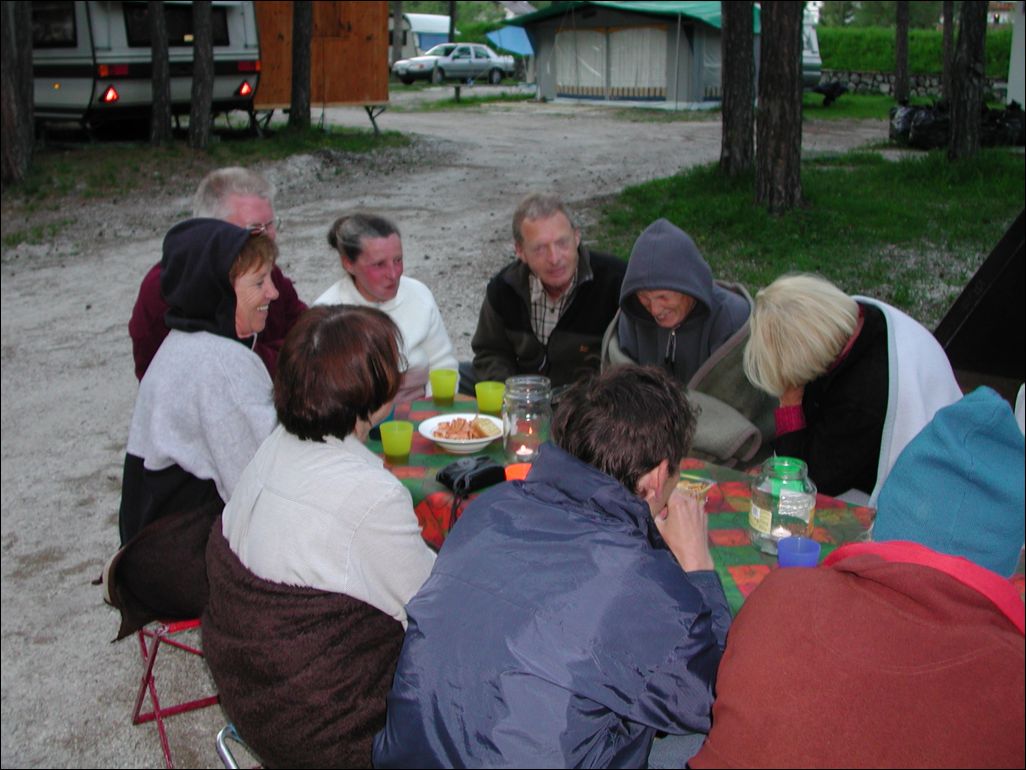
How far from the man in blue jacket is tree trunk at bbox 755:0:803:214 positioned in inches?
330

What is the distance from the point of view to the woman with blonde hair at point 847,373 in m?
2.88

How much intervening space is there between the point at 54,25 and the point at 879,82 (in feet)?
94.4

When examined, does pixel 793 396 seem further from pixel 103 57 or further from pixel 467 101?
pixel 467 101

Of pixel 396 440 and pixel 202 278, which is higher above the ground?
pixel 202 278

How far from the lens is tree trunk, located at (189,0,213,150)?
13977 mm

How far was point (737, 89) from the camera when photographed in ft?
37.1

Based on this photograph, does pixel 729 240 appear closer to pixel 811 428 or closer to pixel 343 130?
pixel 811 428

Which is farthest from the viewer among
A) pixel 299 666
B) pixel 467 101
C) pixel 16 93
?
pixel 467 101

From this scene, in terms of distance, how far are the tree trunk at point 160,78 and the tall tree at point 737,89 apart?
8.21 meters

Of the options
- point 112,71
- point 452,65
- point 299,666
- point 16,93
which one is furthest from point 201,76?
point 452,65

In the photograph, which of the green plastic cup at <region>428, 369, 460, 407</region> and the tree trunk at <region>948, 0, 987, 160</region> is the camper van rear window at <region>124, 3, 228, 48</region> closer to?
the tree trunk at <region>948, 0, 987, 160</region>

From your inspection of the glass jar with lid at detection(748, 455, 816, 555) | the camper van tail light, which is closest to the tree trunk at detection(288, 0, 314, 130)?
the camper van tail light

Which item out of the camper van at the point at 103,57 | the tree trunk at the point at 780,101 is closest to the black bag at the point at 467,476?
the tree trunk at the point at 780,101

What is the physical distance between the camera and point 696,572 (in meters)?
2.03
